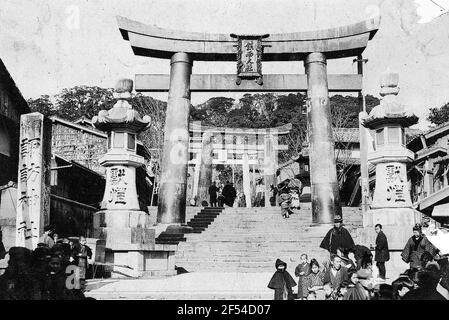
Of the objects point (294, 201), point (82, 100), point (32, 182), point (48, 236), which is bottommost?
point (48, 236)

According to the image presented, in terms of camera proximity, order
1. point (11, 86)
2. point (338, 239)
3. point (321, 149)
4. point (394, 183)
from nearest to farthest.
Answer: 1. point (338, 239)
2. point (394, 183)
3. point (321, 149)
4. point (11, 86)

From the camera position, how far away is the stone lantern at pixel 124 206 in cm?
1198

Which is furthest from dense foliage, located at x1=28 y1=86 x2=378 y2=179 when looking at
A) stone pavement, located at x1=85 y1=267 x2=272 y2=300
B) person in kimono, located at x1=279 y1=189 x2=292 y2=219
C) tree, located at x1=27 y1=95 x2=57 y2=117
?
stone pavement, located at x1=85 y1=267 x2=272 y2=300

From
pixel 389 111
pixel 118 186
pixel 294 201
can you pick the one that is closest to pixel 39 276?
pixel 118 186

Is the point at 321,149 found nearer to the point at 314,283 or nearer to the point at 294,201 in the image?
the point at 294,201

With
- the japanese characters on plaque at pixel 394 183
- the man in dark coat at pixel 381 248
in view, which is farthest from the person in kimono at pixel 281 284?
the japanese characters on plaque at pixel 394 183

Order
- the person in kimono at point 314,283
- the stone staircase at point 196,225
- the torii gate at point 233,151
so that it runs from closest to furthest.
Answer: the person in kimono at point 314,283, the stone staircase at point 196,225, the torii gate at point 233,151

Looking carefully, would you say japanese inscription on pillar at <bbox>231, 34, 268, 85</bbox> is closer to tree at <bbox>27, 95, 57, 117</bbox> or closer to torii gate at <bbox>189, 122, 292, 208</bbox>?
torii gate at <bbox>189, 122, 292, 208</bbox>

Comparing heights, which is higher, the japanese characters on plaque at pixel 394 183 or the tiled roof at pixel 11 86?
the tiled roof at pixel 11 86

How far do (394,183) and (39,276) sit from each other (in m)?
7.81

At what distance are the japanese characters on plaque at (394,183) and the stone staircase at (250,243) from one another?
2918 mm

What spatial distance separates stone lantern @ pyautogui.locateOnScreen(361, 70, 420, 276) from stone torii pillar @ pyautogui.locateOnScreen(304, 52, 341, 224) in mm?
4957

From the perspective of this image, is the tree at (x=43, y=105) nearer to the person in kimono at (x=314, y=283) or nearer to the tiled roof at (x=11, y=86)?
the tiled roof at (x=11, y=86)

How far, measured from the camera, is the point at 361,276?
721cm
